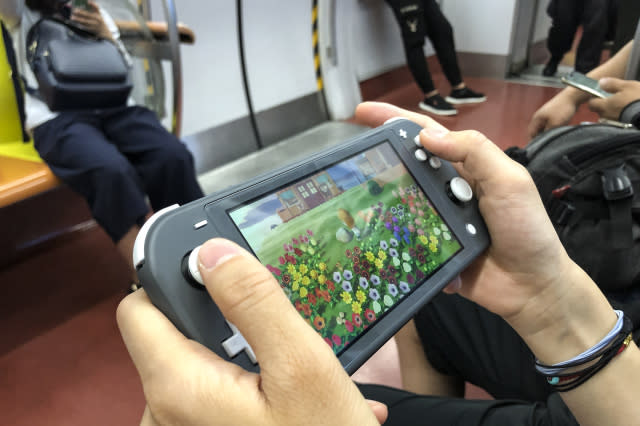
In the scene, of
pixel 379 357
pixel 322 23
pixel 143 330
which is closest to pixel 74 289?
pixel 379 357

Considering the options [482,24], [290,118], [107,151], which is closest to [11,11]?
[107,151]

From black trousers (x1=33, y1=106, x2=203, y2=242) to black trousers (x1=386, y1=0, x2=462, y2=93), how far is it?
1.47 m

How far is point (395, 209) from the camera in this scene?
1.47 feet

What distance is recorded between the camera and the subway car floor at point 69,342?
841 mm

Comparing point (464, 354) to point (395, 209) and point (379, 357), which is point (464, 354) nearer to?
point (395, 209)

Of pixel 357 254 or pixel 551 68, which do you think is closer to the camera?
pixel 357 254

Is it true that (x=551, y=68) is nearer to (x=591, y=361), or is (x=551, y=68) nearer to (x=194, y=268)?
(x=591, y=361)

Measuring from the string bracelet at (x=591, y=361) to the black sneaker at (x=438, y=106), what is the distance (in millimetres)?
1881

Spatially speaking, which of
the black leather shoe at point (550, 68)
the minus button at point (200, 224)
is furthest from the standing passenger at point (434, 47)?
the minus button at point (200, 224)

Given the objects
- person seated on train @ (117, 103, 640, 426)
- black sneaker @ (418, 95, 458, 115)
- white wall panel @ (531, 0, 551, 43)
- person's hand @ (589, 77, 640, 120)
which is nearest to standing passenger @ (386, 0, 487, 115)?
black sneaker @ (418, 95, 458, 115)

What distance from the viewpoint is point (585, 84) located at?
33.2 inches

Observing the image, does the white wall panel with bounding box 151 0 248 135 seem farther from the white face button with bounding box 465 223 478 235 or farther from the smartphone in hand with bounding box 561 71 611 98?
the white face button with bounding box 465 223 478 235

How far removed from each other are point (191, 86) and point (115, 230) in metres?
0.95

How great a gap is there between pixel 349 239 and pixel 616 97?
72 centimetres
